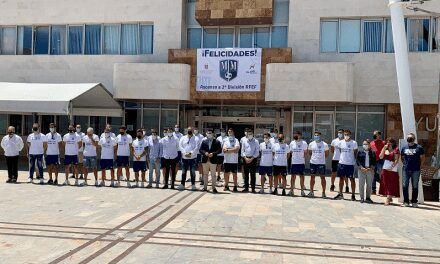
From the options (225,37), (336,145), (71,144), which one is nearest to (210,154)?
(336,145)

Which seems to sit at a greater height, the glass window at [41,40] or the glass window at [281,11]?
the glass window at [281,11]

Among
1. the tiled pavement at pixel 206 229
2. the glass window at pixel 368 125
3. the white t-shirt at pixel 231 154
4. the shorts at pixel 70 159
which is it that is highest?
the glass window at pixel 368 125

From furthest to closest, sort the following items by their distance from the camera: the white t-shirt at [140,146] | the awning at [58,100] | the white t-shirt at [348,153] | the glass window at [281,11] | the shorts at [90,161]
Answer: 1. the glass window at [281,11]
2. the awning at [58,100]
3. the shorts at [90,161]
4. the white t-shirt at [140,146]
5. the white t-shirt at [348,153]

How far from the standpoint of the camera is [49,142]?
12805mm

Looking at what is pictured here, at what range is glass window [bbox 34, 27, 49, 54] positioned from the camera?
864 inches

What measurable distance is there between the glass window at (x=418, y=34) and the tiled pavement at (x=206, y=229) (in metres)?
10.1

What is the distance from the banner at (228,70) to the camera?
18453mm

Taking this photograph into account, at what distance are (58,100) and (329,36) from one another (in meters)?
11.5

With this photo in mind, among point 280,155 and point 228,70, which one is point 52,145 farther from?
point 228,70

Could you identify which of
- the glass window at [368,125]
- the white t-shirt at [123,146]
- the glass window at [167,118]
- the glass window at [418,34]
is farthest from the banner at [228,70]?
the white t-shirt at [123,146]

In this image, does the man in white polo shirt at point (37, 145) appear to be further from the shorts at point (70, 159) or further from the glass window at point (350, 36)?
the glass window at point (350, 36)

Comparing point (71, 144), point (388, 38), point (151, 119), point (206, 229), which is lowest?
point (206, 229)

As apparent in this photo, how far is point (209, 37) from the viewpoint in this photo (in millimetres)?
20500

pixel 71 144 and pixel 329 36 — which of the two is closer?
pixel 71 144
